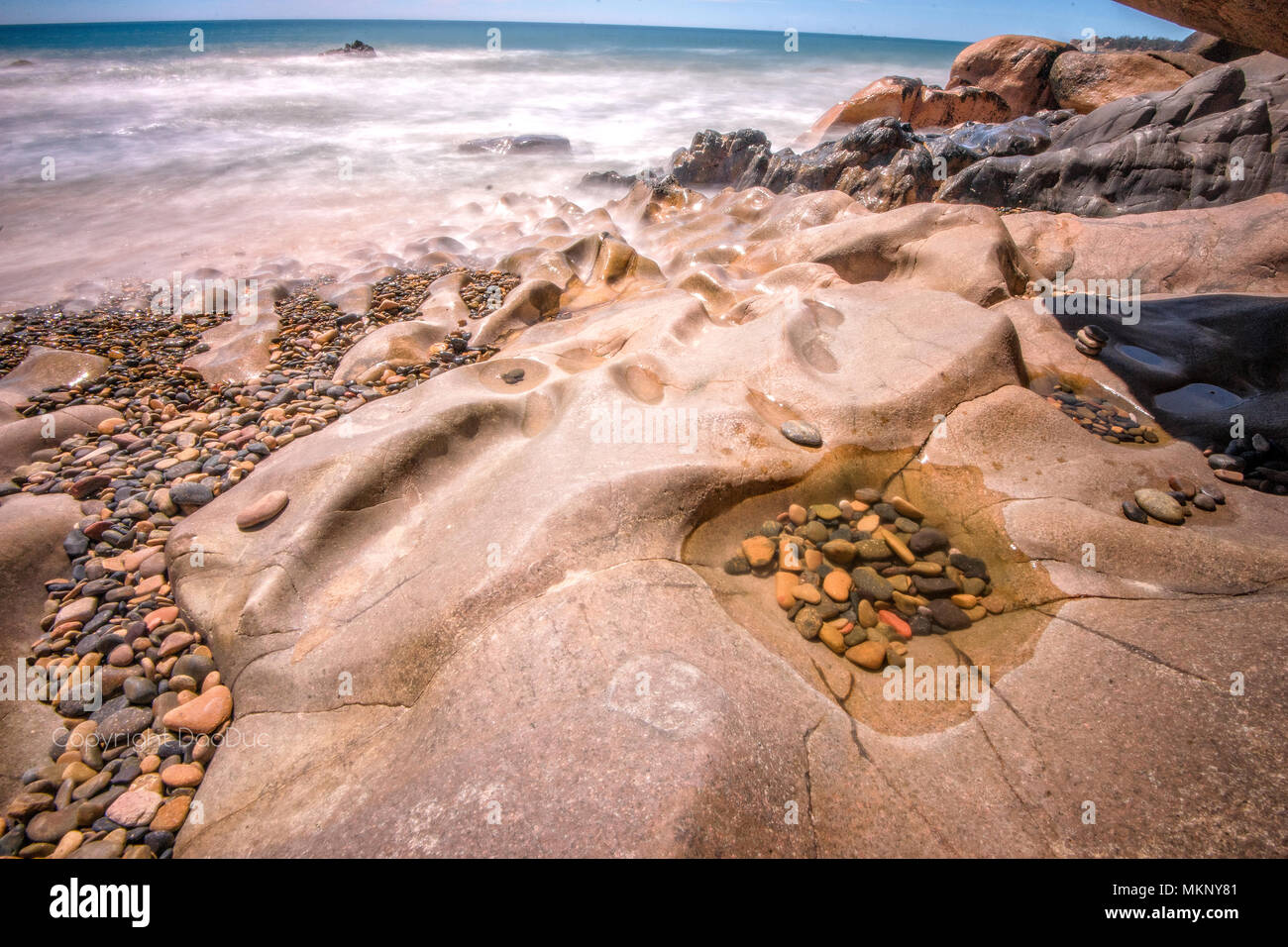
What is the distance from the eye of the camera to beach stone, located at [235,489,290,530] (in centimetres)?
326

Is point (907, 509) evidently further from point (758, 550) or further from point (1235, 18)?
point (1235, 18)

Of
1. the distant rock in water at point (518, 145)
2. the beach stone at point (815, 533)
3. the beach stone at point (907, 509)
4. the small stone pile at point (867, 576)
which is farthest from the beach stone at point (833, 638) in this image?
the distant rock in water at point (518, 145)

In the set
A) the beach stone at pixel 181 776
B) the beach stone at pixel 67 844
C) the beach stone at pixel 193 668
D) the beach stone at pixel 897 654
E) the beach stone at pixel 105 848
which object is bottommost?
the beach stone at pixel 67 844

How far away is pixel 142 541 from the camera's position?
3.48 m

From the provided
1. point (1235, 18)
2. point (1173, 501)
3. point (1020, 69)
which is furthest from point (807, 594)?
point (1020, 69)

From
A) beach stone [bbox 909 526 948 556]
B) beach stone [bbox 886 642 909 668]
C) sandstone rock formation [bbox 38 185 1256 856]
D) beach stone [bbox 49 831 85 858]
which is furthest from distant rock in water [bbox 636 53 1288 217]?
beach stone [bbox 49 831 85 858]

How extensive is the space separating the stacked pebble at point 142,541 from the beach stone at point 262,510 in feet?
0.04

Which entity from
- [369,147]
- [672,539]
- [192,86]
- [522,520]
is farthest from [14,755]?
[192,86]

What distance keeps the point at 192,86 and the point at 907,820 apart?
1533 inches

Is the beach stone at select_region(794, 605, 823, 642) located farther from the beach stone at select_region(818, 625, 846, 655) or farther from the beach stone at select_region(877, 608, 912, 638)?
the beach stone at select_region(877, 608, 912, 638)

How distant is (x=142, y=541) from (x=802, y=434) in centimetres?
415

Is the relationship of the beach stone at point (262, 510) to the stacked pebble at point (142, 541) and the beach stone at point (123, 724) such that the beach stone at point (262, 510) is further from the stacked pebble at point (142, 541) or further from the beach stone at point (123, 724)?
the beach stone at point (123, 724)

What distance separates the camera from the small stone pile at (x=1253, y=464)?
11.0 feet
